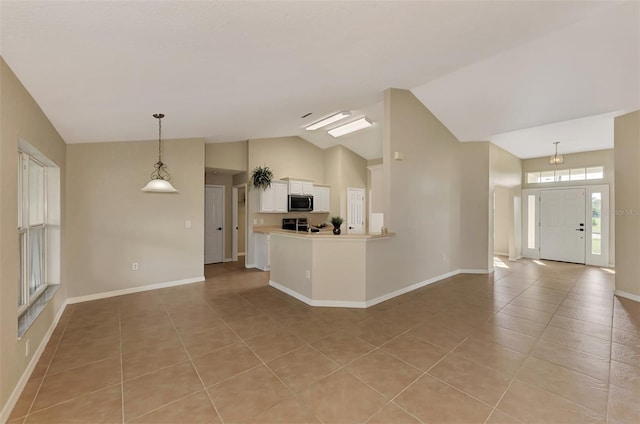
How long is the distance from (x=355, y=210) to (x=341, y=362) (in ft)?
17.9

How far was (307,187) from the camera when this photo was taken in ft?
22.5

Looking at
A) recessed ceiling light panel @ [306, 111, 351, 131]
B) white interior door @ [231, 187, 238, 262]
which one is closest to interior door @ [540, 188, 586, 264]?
recessed ceiling light panel @ [306, 111, 351, 131]

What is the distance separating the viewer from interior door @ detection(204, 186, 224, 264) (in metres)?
6.91

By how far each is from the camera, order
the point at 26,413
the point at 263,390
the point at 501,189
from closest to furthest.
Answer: the point at 26,413
the point at 263,390
the point at 501,189

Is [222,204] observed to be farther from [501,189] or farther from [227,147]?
[501,189]

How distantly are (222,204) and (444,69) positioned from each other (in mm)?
5724

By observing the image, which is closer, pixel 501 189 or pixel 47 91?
pixel 47 91

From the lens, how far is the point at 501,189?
25.2ft

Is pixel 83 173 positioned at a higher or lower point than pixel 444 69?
lower

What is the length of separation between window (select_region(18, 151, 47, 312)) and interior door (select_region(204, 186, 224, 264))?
144 inches

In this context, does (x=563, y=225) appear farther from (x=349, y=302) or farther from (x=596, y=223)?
(x=349, y=302)

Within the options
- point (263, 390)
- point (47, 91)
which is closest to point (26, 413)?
point (263, 390)

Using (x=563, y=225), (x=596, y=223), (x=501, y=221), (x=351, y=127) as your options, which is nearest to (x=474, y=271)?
(x=501, y=221)

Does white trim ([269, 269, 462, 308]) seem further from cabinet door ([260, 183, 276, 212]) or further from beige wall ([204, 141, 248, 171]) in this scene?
beige wall ([204, 141, 248, 171])
